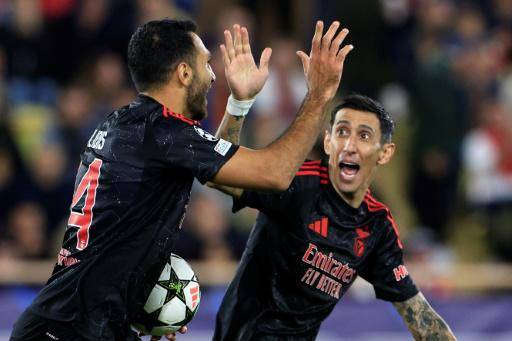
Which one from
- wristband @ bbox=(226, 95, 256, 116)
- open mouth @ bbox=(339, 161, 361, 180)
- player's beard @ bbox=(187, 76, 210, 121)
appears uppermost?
open mouth @ bbox=(339, 161, 361, 180)

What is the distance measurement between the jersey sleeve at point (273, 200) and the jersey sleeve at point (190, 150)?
62 centimetres

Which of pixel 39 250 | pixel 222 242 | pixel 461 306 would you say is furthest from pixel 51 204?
pixel 461 306

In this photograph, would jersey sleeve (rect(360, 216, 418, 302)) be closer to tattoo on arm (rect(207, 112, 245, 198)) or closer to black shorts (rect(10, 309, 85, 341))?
tattoo on arm (rect(207, 112, 245, 198))

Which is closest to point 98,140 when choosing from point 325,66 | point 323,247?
point 325,66

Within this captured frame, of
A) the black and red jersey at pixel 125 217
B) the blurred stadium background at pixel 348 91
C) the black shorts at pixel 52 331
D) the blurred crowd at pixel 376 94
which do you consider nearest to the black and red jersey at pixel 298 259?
the black and red jersey at pixel 125 217

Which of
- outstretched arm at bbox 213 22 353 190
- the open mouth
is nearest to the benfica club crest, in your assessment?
the open mouth

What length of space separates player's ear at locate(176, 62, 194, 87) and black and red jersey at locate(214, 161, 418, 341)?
28.5 inches

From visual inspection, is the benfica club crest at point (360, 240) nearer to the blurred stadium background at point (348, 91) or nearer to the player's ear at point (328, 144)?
the player's ear at point (328, 144)

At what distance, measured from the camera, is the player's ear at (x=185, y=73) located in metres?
5.14

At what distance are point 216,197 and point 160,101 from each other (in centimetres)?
561

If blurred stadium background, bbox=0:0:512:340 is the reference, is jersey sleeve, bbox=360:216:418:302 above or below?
below

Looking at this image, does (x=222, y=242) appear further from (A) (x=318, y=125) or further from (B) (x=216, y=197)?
(A) (x=318, y=125)

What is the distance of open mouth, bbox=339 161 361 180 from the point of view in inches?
227

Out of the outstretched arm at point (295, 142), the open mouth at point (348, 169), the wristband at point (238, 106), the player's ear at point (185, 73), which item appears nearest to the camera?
the outstretched arm at point (295, 142)
